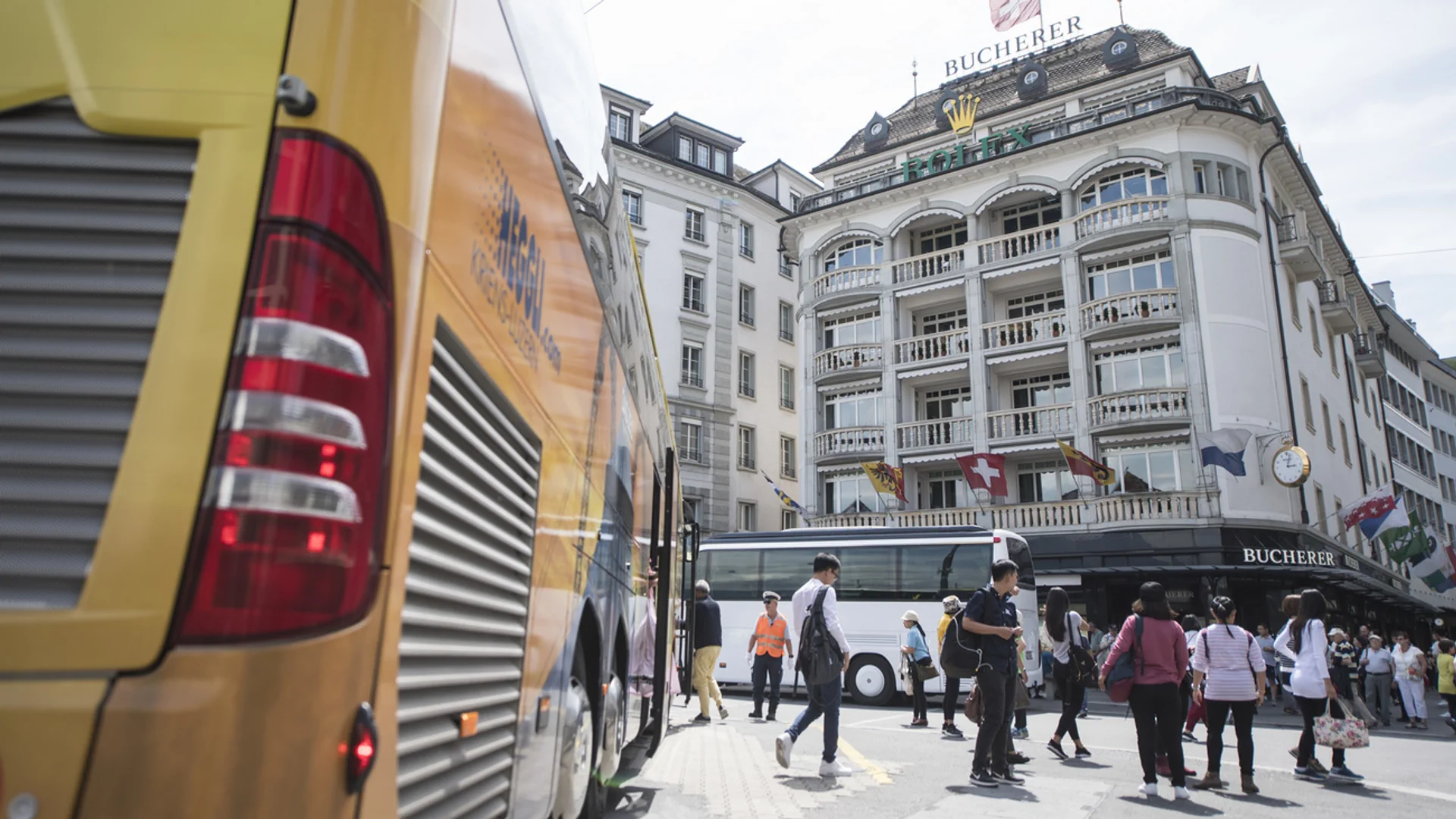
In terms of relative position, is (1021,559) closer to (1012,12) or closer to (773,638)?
(773,638)

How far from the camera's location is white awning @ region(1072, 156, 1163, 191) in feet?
93.0

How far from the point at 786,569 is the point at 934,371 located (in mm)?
13456

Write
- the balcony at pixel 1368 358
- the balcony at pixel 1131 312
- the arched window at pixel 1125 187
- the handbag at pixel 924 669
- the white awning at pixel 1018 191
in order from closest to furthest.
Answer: the handbag at pixel 924 669 → the balcony at pixel 1131 312 → the arched window at pixel 1125 187 → the white awning at pixel 1018 191 → the balcony at pixel 1368 358

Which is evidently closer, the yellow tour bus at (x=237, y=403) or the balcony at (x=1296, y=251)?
the yellow tour bus at (x=237, y=403)

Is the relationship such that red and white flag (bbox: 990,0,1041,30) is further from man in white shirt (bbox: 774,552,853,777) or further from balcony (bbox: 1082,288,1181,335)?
man in white shirt (bbox: 774,552,853,777)

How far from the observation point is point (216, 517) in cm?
156

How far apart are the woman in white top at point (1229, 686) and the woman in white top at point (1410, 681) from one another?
12203mm

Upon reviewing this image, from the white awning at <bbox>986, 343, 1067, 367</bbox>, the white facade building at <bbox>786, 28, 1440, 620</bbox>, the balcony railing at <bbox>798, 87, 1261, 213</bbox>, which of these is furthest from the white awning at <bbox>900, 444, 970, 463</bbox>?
the balcony railing at <bbox>798, 87, 1261, 213</bbox>

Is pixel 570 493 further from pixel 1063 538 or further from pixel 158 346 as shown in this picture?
pixel 1063 538

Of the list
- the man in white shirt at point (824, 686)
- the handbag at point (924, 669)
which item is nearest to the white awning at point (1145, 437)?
the handbag at point (924, 669)

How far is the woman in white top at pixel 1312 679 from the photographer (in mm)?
8289

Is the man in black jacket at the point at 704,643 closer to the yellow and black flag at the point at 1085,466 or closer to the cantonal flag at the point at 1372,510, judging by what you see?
the yellow and black flag at the point at 1085,466

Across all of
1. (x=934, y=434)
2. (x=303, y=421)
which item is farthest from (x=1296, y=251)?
(x=303, y=421)

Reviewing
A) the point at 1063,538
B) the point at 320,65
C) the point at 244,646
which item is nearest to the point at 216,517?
the point at 244,646
